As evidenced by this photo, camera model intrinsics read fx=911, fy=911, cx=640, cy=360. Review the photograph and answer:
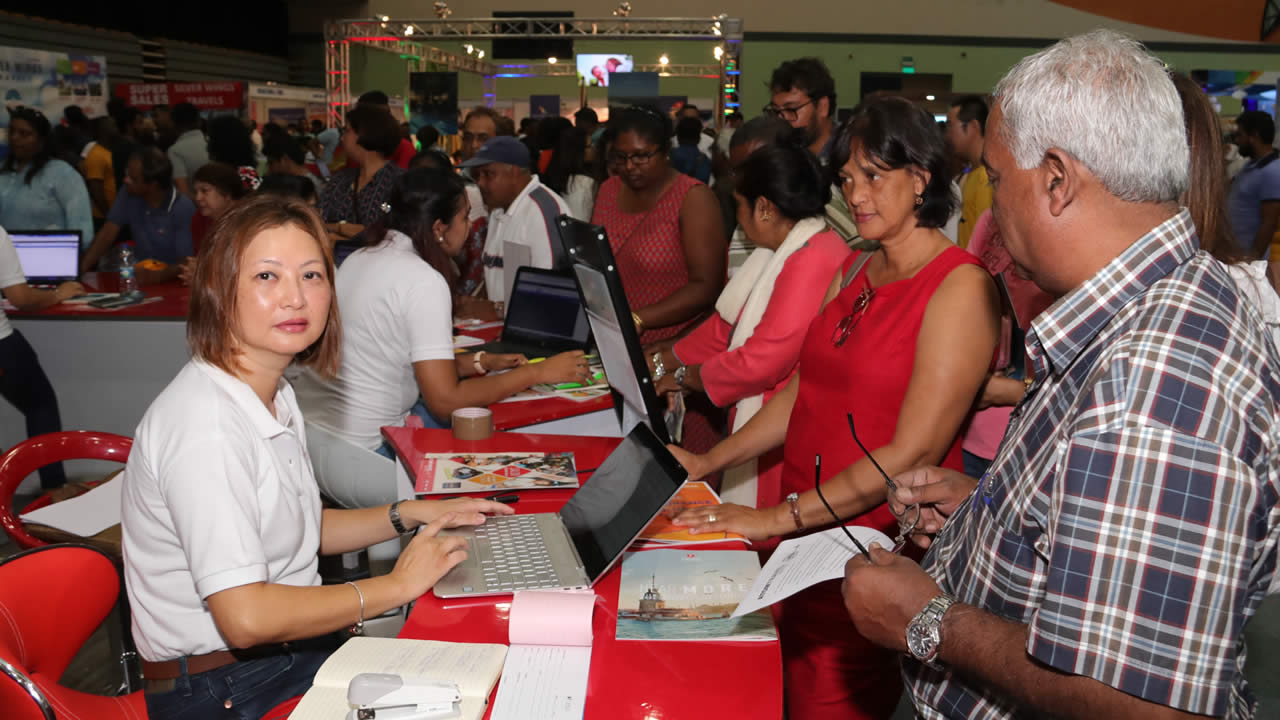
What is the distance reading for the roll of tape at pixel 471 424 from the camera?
2.43m

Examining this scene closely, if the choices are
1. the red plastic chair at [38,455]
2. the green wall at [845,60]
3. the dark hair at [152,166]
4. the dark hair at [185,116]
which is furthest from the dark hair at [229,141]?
the green wall at [845,60]

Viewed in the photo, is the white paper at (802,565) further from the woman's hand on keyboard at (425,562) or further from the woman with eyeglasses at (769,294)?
the woman with eyeglasses at (769,294)

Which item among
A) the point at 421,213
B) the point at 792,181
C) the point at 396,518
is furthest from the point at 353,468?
the point at 792,181

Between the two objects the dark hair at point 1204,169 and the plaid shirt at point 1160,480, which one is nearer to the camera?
the plaid shirt at point 1160,480

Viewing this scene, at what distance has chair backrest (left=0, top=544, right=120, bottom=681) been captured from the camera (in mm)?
1443

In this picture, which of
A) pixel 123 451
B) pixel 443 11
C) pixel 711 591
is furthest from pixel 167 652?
pixel 443 11

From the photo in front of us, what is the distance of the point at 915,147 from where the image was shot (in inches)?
71.4

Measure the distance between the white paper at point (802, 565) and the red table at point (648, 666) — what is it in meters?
0.08

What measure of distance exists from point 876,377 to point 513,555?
0.78 metres

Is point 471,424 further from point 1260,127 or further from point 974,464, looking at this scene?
point 1260,127

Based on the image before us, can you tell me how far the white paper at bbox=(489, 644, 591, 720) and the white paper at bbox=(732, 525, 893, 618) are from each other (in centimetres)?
25

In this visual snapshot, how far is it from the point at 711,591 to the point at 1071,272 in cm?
84

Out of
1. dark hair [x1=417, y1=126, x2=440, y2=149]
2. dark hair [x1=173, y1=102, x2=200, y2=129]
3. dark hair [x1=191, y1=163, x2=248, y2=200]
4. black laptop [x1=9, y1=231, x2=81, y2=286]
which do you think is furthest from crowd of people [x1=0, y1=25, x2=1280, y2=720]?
dark hair [x1=417, y1=126, x2=440, y2=149]

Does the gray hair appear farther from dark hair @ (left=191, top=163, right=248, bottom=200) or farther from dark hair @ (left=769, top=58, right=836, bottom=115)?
dark hair @ (left=191, top=163, right=248, bottom=200)
